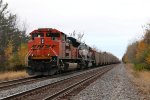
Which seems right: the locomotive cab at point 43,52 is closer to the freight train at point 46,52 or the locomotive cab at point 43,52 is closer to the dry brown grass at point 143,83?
the freight train at point 46,52

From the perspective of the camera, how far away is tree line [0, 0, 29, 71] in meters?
44.9

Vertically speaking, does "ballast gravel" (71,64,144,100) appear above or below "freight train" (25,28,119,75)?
below

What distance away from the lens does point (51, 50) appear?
24906 millimetres

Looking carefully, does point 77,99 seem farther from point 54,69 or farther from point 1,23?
point 1,23

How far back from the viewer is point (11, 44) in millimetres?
51562

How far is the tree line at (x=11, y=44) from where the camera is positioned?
44875 mm

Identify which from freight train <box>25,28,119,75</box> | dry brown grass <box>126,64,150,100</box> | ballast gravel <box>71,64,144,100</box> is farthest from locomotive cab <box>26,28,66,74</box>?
ballast gravel <box>71,64,144,100</box>

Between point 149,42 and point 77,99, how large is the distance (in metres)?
44.0

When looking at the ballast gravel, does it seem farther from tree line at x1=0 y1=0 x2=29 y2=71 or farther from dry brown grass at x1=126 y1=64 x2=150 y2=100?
tree line at x1=0 y1=0 x2=29 y2=71

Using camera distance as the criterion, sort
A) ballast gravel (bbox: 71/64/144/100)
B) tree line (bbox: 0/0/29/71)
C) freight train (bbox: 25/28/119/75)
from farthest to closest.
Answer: tree line (bbox: 0/0/29/71)
freight train (bbox: 25/28/119/75)
ballast gravel (bbox: 71/64/144/100)

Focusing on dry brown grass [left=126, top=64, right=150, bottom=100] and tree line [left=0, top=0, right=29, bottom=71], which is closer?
dry brown grass [left=126, top=64, right=150, bottom=100]

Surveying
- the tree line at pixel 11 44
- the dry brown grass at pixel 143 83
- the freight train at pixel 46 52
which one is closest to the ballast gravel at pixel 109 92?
the dry brown grass at pixel 143 83

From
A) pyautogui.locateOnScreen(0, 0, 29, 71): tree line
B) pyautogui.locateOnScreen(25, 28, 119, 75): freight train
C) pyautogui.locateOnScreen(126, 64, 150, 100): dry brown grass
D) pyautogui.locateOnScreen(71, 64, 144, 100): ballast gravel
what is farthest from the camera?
pyautogui.locateOnScreen(0, 0, 29, 71): tree line

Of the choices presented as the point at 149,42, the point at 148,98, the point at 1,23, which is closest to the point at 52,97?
the point at 148,98
